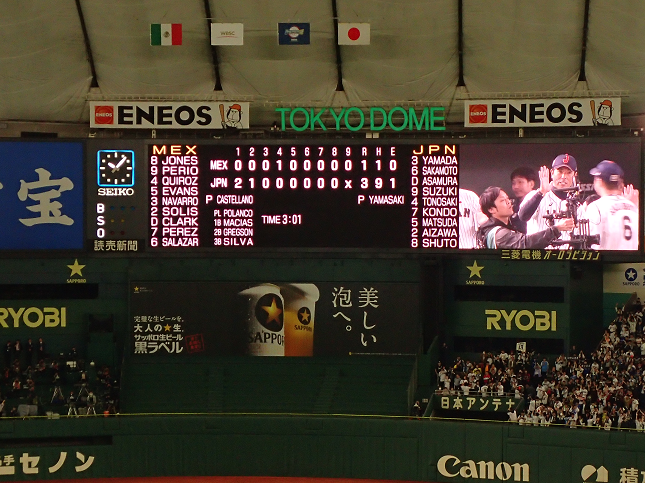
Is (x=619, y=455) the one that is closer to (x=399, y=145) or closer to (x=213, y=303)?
(x=399, y=145)

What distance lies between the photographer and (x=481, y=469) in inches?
1200

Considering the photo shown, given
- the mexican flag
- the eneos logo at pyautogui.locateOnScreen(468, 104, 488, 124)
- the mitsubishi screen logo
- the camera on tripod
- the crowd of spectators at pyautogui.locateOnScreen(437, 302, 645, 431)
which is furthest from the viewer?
the eneos logo at pyautogui.locateOnScreen(468, 104, 488, 124)

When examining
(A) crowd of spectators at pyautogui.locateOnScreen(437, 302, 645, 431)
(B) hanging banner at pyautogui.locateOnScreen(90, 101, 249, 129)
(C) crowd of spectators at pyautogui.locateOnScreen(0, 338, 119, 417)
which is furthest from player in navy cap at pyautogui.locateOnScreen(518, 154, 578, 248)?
(C) crowd of spectators at pyautogui.locateOnScreen(0, 338, 119, 417)

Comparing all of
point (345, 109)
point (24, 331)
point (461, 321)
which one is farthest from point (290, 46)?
point (24, 331)

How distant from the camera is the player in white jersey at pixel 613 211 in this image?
3172 cm

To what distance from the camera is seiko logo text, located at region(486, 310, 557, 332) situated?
1396 inches

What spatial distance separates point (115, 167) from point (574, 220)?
14819 millimetres

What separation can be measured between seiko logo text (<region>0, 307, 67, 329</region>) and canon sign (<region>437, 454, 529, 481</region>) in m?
14.4

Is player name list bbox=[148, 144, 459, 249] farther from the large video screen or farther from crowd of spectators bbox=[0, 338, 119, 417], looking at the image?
crowd of spectators bbox=[0, 338, 119, 417]

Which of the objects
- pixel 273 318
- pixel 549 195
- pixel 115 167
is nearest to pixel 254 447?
pixel 273 318

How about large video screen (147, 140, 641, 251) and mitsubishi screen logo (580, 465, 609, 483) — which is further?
large video screen (147, 140, 641, 251)

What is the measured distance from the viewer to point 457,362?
34969mm

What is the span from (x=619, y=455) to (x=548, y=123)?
11.0 metres

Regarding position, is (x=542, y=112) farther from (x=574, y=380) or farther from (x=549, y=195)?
(x=574, y=380)
